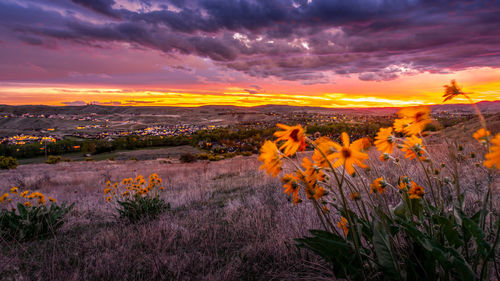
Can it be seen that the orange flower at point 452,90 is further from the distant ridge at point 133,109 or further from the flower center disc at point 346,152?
the distant ridge at point 133,109

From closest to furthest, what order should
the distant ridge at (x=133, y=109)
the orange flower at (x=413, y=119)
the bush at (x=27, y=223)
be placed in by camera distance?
the orange flower at (x=413, y=119) < the bush at (x=27, y=223) < the distant ridge at (x=133, y=109)

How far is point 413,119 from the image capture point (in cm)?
153

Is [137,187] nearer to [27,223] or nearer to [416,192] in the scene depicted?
[27,223]

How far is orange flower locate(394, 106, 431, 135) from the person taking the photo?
1459mm

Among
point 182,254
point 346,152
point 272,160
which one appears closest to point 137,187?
point 182,254

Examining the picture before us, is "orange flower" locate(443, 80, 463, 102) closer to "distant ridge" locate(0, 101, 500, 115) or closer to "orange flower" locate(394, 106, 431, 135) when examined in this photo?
"orange flower" locate(394, 106, 431, 135)

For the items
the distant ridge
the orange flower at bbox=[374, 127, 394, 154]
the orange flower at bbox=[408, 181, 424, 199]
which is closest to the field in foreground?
the orange flower at bbox=[408, 181, 424, 199]

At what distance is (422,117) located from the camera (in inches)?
59.5

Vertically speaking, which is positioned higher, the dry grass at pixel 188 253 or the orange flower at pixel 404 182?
the orange flower at pixel 404 182

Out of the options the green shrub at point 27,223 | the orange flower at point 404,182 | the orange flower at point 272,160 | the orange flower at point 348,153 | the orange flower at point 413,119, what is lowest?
the green shrub at point 27,223

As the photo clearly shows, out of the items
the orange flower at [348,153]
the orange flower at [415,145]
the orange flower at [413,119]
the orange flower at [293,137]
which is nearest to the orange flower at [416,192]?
the orange flower at [415,145]

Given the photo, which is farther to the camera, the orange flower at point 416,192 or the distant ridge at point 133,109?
the distant ridge at point 133,109

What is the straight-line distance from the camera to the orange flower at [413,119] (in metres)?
1.46

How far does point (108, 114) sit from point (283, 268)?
7579 inches
